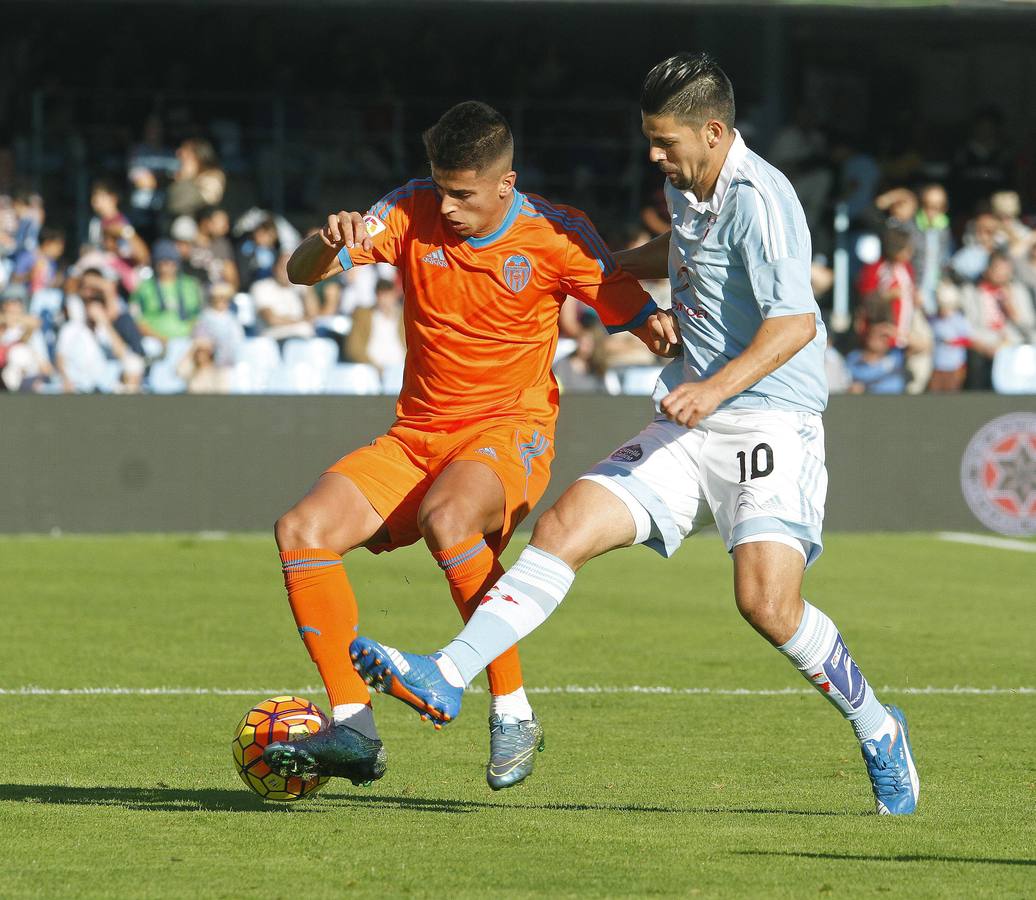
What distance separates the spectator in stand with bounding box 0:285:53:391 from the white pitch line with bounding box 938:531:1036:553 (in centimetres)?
750

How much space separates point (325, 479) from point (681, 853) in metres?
1.67

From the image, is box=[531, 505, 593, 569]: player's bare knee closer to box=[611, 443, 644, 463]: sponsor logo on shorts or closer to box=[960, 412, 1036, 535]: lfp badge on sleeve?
box=[611, 443, 644, 463]: sponsor logo on shorts

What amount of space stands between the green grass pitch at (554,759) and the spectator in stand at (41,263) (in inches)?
177

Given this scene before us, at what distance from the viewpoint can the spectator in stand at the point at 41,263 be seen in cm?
1623

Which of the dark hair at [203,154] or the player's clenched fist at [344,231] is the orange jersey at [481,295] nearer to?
the player's clenched fist at [344,231]

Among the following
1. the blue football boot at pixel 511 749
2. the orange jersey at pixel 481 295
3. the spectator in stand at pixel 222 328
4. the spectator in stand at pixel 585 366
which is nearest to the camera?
the blue football boot at pixel 511 749

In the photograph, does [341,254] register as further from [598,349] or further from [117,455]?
[598,349]

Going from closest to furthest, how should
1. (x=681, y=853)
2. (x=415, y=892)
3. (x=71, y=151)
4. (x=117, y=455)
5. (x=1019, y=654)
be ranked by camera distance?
(x=415, y=892) < (x=681, y=853) < (x=1019, y=654) < (x=117, y=455) < (x=71, y=151)

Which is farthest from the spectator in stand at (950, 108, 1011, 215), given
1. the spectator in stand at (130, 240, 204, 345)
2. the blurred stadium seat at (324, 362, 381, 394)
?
the spectator in stand at (130, 240, 204, 345)

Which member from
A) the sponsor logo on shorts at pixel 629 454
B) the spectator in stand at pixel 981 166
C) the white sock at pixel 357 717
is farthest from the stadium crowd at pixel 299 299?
the sponsor logo on shorts at pixel 629 454

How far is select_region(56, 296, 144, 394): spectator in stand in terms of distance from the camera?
50.4 feet

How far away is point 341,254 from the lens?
576 cm

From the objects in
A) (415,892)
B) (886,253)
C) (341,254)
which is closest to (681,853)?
(415,892)

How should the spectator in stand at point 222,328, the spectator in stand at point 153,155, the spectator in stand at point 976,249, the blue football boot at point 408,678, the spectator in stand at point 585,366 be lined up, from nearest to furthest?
1. the blue football boot at point 408,678
2. the spectator in stand at point 222,328
3. the spectator in stand at point 585,366
4. the spectator in stand at point 976,249
5. the spectator in stand at point 153,155
